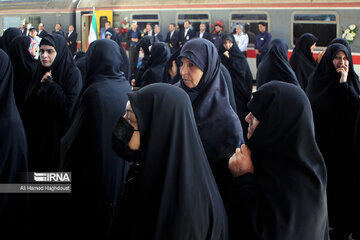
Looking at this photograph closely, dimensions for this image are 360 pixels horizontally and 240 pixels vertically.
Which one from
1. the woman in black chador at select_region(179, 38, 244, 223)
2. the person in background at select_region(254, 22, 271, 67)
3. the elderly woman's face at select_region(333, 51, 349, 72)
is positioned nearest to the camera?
the woman in black chador at select_region(179, 38, 244, 223)

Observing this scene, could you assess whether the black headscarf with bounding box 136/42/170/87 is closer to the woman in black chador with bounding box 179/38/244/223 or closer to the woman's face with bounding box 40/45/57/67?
the woman's face with bounding box 40/45/57/67

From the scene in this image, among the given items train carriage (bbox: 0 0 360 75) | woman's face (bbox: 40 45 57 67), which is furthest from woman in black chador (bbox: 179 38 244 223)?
train carriage (bbox: 0 0 360 75)

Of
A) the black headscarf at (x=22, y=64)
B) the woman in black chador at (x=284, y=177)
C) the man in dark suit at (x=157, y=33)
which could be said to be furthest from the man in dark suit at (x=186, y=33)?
the woman in black chador at (x=284, y=177)

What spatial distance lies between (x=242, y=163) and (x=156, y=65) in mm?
4168

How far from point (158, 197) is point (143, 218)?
0.41 ft

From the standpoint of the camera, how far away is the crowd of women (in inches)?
68.7

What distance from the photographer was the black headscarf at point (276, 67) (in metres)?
5.26

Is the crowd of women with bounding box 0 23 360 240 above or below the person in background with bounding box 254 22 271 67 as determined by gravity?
below

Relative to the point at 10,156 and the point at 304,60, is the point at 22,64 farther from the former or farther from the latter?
the point at 304,60

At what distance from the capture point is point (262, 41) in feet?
40.3

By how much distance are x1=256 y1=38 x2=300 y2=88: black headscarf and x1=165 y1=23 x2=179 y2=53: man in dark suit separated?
28.6 ft

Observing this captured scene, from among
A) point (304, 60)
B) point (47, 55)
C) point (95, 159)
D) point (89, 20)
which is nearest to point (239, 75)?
point (304, 60)

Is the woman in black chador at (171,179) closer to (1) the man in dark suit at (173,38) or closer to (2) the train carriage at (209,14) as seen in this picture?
(2) the train carriage at (209,14)

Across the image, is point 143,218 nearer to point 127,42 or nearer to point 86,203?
point 86,203
